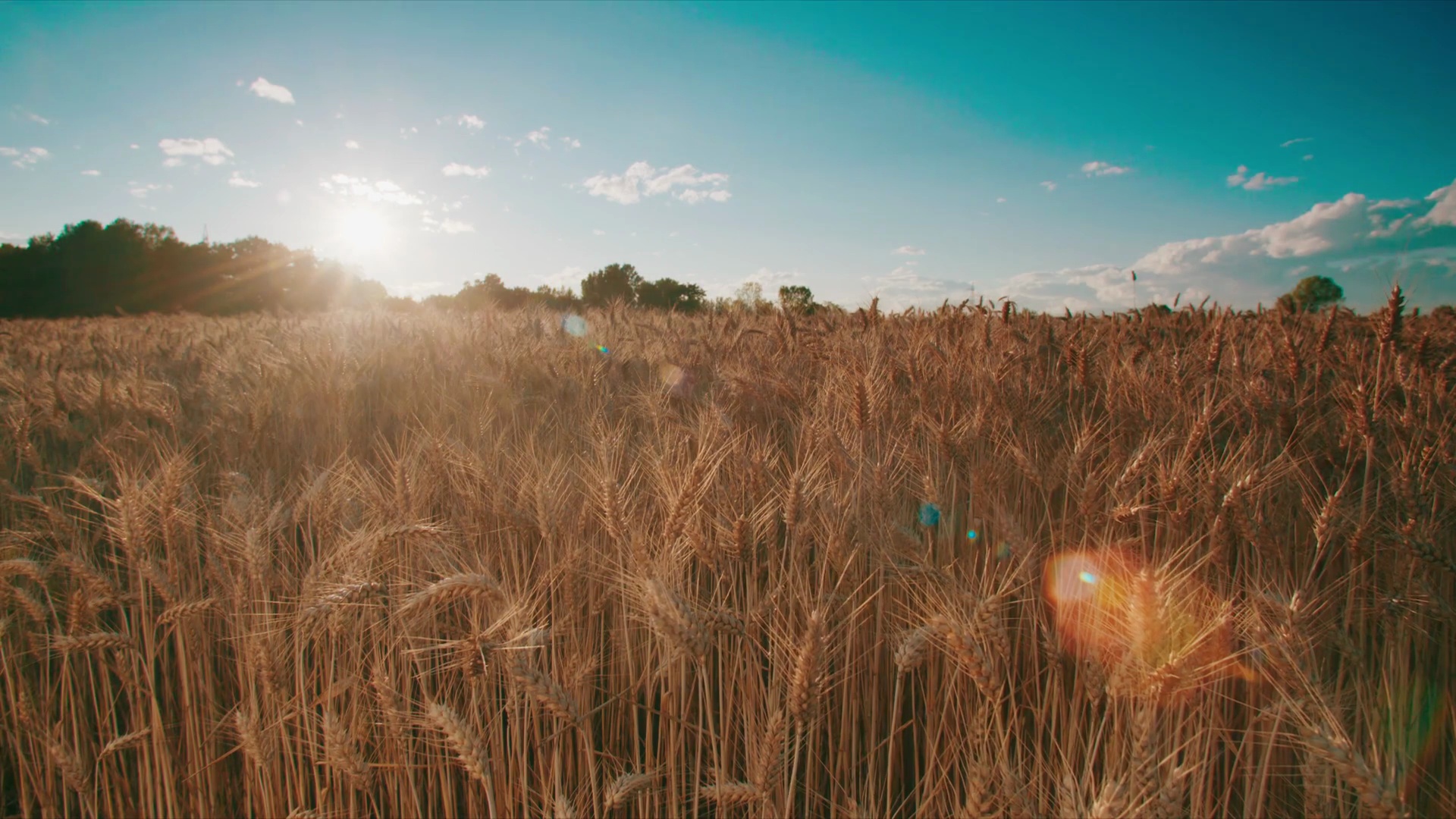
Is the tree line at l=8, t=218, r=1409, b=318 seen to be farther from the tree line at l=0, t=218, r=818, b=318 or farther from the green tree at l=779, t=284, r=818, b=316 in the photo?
the green tree at l=779, t=284, r=818, b=316

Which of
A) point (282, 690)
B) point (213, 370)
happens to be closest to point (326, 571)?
point (282, 690)

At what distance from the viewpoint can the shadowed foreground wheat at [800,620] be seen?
1105 millimetres

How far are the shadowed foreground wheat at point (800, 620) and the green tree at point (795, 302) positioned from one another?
2.70m

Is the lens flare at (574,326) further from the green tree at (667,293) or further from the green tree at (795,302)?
the green tree at (667,293)

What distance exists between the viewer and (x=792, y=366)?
3250 millimetres

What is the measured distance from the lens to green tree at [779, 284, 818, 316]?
17.2 feet

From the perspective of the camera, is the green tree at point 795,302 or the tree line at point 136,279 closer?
the green tree at point 795,302

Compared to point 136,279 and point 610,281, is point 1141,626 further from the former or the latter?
point 136,279

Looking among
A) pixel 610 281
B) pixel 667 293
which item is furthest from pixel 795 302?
pixel 610 281

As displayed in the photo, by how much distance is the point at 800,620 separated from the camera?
149cm

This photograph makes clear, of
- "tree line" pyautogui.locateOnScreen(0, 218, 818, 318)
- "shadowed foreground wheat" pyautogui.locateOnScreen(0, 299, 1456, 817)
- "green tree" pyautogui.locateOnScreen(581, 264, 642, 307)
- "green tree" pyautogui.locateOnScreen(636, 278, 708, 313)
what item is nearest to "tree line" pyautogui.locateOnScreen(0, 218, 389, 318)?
"tree line" pyautogui.locateOnScreen(0, 218, 818, 318)

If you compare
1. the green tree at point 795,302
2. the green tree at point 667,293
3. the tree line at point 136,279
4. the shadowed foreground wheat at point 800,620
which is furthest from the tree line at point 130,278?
the shadowed foreground wheat at point 800,620

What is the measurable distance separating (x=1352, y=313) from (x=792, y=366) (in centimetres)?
524

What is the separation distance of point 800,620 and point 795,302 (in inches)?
215
